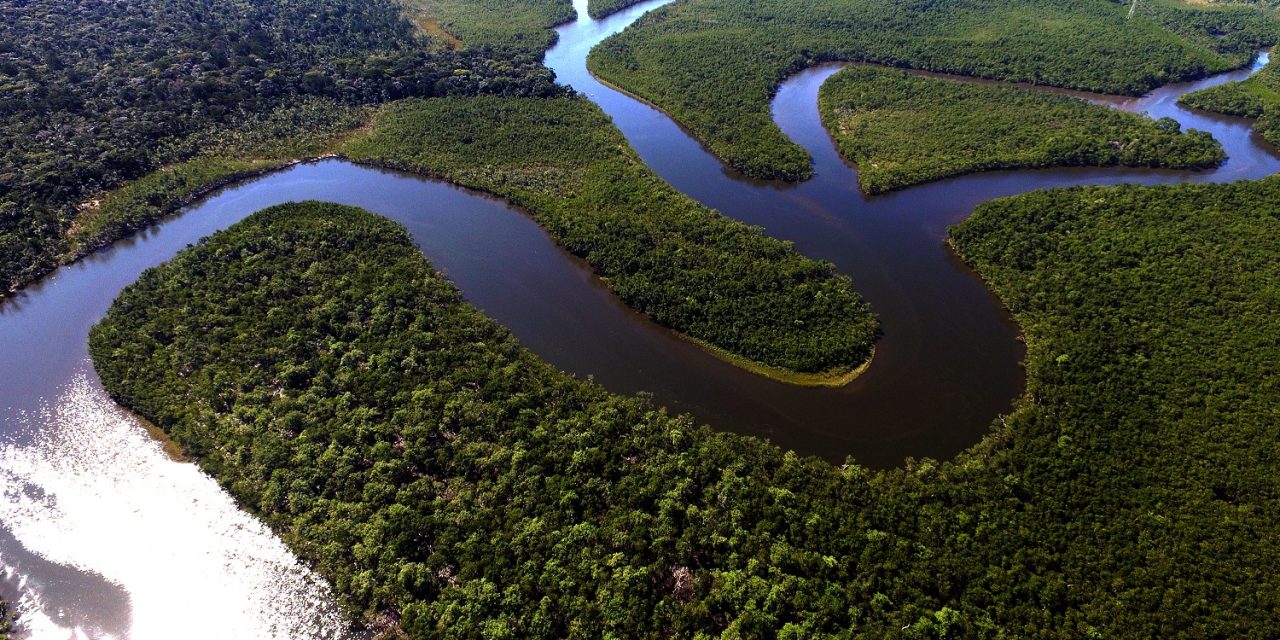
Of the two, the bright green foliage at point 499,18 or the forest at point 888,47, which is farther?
the bright green foliage at point 499,18

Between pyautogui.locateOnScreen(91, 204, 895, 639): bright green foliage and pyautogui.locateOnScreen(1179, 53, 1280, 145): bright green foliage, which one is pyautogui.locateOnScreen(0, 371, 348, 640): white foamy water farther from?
pyautogui.locateOnScreen(1179, 53, 1280, 145): bright green foliage

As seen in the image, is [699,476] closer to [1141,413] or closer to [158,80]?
[1141,413]

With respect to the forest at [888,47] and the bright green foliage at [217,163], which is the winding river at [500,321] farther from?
the forest at [888,47]

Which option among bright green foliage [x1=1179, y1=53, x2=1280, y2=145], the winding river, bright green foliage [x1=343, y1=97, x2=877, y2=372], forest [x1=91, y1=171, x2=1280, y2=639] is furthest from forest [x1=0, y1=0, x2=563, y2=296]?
bright green foliage [x1=1179, y1=53, x2=1280, y2=145]

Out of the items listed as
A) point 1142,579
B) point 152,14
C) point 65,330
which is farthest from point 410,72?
point 1142,579

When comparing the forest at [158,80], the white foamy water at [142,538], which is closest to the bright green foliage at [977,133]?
the forest at [158,80]

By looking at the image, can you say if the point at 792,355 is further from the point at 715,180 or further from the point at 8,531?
the point at 8,531
